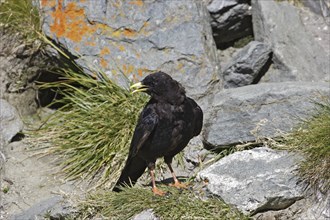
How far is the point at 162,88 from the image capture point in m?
6.23

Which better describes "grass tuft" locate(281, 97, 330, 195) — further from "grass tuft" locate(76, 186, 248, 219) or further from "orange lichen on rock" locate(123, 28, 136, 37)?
"orange lichen on rock" locate(123, 28, 136, 37)

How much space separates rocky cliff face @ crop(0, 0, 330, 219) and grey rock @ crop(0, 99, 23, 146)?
0.04m

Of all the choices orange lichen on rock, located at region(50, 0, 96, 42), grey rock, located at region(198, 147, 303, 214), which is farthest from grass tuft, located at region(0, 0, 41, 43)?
grey rock, located at region(198, 147, 303, 214)

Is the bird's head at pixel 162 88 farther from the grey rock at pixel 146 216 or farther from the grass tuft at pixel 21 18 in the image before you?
the grass tuft at pixel 21 18

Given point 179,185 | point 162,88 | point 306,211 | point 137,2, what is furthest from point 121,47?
point 306,211

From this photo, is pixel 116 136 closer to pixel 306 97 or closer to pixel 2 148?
pixel 2 148

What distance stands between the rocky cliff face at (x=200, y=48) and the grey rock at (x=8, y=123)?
38 mm

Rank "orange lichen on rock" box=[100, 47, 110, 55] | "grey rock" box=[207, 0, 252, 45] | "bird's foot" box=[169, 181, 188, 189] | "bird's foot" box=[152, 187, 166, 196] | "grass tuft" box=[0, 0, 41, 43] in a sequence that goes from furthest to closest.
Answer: "grey rock" box=[207, 0, 252, 45] → "grass tuft" box=[0, 0, 41, 43] → "orange lichen on rock" box=[100, 47, 110, 55] → "bird's foot" box=[169, 181, 188, 189] → "bird's foot" box=[152, 187, 166, 196]

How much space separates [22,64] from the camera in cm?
902

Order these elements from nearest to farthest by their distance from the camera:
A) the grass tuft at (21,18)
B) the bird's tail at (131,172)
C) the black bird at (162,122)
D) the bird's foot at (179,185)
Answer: the black bird at (162,122)
the bird's foot at (179,185)
the bird's tail at (131,172)
the grass tuft at (21,18)

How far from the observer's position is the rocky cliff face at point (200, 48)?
25.6 ft

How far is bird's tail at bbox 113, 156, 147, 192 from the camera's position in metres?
6.69

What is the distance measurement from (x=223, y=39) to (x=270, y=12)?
76 cm

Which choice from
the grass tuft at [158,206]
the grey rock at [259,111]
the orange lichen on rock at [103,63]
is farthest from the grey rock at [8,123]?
the grey rock at [259,111]
